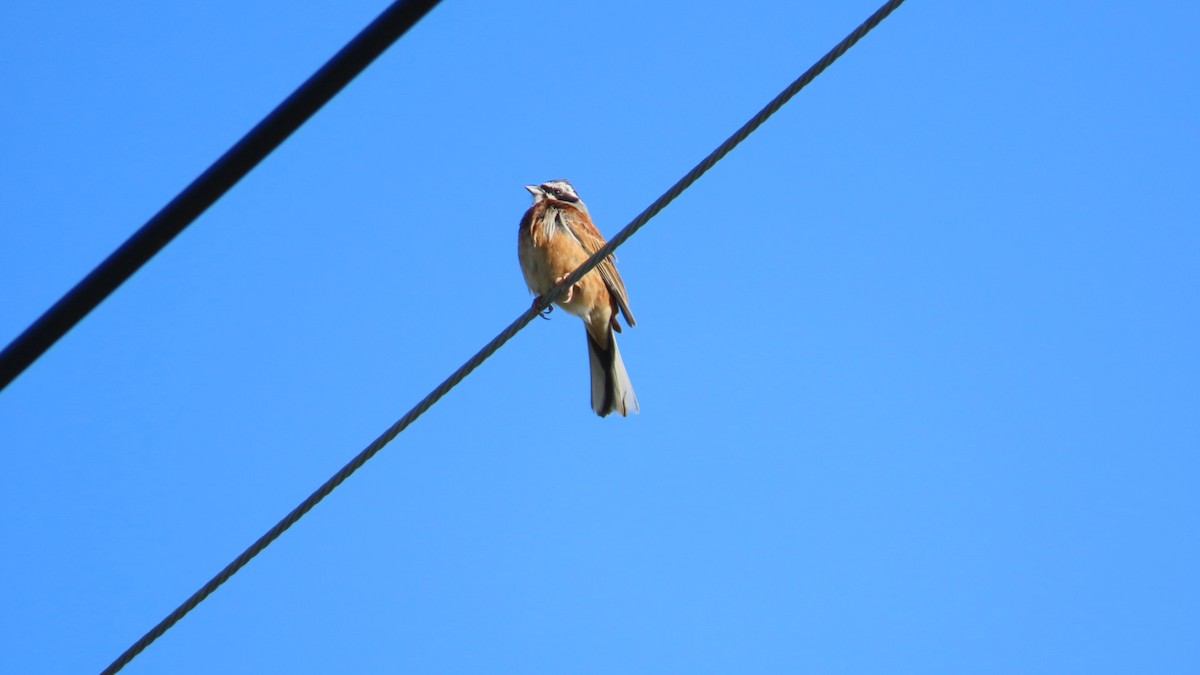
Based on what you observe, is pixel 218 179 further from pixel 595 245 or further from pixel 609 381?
pixel 595 245

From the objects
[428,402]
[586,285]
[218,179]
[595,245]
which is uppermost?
[595,245]

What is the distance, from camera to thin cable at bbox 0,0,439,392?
178 centimetres

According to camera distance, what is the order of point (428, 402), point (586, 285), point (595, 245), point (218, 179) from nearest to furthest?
1. point (218, 179)
2. point (428, 402)
3. point (586, 285)
4. point (595, 245)

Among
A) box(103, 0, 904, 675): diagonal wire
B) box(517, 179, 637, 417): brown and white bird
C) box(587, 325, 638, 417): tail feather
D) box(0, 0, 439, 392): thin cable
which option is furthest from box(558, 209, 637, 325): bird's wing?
box(0, 0, 439, 392): thin cable

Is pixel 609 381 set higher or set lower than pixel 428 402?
higher

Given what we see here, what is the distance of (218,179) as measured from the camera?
1.80m

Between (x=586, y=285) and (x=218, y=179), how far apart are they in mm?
5461

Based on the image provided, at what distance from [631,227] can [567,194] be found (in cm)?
438

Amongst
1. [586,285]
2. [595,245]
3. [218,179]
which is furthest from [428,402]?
[595,245]

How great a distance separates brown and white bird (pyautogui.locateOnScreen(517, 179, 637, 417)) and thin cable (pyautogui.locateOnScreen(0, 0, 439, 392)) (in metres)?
5.31

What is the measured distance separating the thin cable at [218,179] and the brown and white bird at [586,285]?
5.31 metres

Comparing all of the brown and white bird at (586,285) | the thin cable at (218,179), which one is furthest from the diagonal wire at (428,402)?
the brown and white bird at (586,285)

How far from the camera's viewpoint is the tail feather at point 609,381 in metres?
7.34

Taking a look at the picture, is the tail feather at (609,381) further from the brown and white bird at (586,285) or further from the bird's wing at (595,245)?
the bird's wing at (595,245)
